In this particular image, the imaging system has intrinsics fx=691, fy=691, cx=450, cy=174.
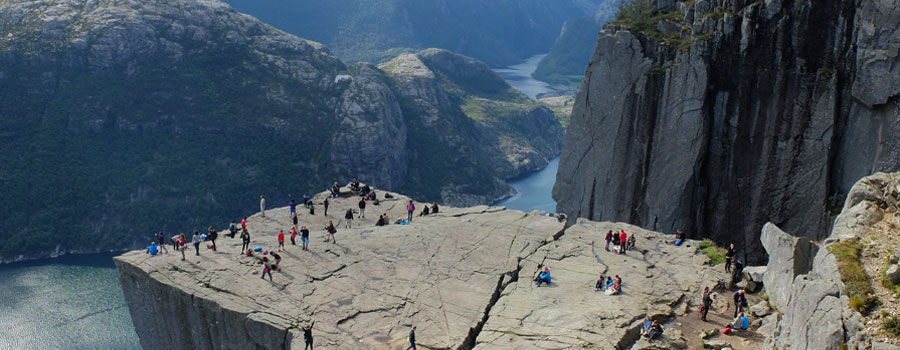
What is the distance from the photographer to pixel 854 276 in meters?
23.9

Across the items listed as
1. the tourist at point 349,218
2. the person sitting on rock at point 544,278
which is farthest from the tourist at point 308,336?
the tourist at point 349,218

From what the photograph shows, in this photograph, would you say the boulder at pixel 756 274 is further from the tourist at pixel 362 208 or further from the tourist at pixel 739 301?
the tourist at pixel 362 208

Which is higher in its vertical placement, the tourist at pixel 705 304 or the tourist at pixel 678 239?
the tourist at pixel 678 239

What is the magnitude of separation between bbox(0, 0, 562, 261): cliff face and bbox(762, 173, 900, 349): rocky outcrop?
411 feet

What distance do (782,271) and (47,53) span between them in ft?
503

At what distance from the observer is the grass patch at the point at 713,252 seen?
136 ft

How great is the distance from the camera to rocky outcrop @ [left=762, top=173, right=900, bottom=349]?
22.4 meters

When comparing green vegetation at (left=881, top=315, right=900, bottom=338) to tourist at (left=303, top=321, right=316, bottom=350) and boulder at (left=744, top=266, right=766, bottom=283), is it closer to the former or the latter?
boulder at (left=744, top=266, right=766, bottom=283)

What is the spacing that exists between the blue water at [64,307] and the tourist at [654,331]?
77460 millimetres

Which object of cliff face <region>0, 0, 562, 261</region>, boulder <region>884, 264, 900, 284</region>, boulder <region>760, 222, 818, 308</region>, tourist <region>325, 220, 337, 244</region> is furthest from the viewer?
cliff face <region>0, 0, 562, 261</region>

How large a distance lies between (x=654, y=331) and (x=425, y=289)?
531 inches

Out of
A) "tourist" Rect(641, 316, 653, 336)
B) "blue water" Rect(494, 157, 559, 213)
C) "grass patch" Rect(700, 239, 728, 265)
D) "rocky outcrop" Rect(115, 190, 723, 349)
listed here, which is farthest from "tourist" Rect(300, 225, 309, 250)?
"blue water" Rect(494, 157, 559, 213)

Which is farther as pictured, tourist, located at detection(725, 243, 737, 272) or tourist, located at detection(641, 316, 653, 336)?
tourist, located at detection(725, 243, 737, 272)

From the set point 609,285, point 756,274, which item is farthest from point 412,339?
point 756,274
